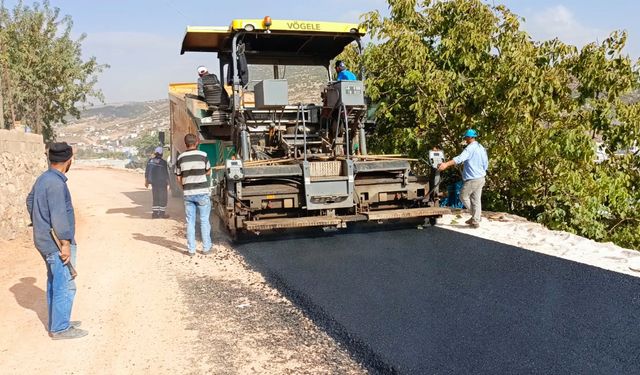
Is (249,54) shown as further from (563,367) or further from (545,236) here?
(563,367)

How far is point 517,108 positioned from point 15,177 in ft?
24.0

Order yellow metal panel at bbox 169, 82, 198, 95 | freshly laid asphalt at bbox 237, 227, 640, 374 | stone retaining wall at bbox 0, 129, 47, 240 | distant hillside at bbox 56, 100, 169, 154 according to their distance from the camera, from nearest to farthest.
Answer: freshly laid asphalt at bbox 237, 227, 640, 374 < stone retaining wall at bbox 0, 129, 47, 240 < yellow metal panel at bbox 169, 82, 198, 95 < distant hillside at bbox 56, 100, 169, 154

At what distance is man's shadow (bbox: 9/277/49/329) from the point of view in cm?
459

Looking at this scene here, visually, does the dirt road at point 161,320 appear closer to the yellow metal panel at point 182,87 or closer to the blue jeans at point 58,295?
the blue jeans at point 58,295

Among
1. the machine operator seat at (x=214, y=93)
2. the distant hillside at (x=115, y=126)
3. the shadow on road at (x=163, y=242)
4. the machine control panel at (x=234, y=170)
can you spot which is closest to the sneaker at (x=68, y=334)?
the machine control panel at (x=234, y=170)

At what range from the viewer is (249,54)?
771 centimetres

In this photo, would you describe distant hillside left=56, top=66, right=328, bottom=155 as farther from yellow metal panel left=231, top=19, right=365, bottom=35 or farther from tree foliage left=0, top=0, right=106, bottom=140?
yellow metal panel left=231, top=19, right=365, bottom=35

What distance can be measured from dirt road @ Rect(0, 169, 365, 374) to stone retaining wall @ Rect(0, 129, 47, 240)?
63cm

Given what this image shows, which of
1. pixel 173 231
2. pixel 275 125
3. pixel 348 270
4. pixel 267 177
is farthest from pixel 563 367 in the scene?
pixel 173 231

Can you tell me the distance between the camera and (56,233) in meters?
3.85

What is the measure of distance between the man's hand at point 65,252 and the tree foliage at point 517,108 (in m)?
5.08

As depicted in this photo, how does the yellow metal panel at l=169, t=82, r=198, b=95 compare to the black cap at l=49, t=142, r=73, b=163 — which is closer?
the black cap at l=49, t=142, r=73, b=163

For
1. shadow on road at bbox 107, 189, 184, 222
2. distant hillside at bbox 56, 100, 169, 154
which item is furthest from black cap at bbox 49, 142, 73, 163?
distant hillside at bbox 56, 100, 169, 154

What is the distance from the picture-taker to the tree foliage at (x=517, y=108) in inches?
297
